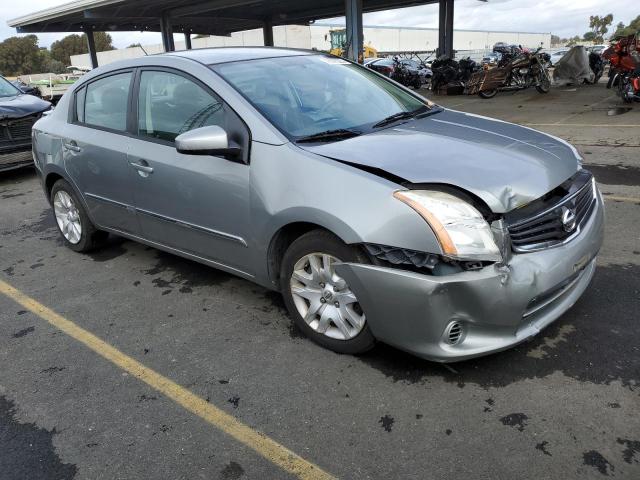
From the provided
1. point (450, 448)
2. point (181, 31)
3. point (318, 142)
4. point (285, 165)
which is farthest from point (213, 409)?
point (181, 31)

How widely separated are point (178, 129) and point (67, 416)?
1.89m

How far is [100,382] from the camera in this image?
295 cm

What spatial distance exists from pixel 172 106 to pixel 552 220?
2.52m

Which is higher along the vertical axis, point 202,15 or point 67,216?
point 202,15

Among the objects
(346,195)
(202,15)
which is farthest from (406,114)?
(202,15)

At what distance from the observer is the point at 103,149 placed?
4.12 m

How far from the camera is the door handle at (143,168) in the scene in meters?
3.73

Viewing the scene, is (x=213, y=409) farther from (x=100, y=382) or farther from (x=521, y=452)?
(x=521, y=452)

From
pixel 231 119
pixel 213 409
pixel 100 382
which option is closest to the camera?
pixel 213 409

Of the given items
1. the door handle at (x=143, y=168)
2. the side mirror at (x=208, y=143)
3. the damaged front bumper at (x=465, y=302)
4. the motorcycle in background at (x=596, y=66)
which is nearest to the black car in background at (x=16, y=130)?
the door handle at (x=143, y=168)

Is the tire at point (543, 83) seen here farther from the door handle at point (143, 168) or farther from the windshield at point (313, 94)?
the door handle at point (143, 168)

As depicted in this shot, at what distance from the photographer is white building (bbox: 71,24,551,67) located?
63.2 m

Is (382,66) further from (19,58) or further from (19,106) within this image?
(19,58)

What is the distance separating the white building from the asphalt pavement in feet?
156
